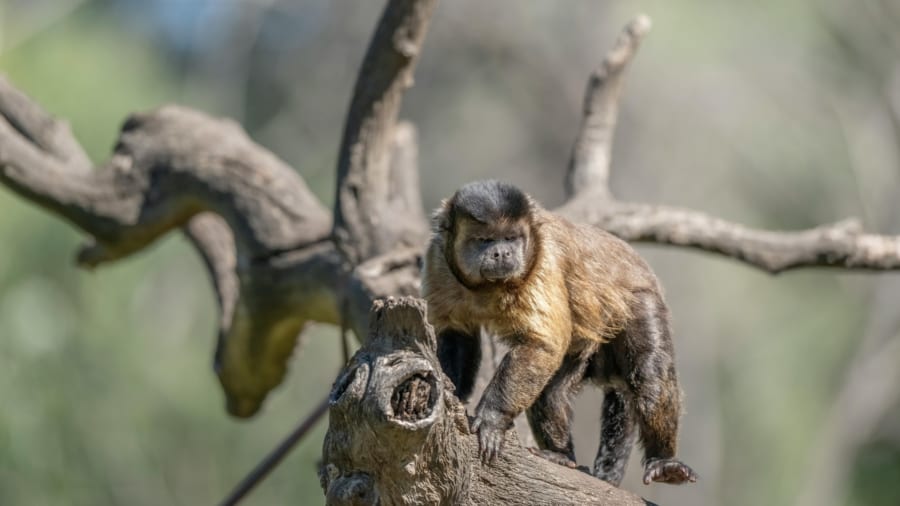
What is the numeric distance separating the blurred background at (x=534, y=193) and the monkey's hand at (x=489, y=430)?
11805 millimetres

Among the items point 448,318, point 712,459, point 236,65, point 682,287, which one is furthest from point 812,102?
point 448,318

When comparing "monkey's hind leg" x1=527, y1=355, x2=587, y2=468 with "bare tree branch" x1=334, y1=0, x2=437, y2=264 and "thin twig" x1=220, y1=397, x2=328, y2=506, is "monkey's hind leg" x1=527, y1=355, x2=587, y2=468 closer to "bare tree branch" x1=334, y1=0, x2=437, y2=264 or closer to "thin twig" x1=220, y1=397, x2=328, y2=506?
"bare tree branch" x1=334, y1=0, x2=437, y2=264

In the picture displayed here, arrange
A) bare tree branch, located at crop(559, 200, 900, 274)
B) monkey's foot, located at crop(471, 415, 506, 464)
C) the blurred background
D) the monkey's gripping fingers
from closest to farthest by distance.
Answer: monkey's foot, located at crop(471, 415, 506, 464), the monkey's gripping fingers, bare tree branch, located at crop(559, 200, 900, 274), the blurred background

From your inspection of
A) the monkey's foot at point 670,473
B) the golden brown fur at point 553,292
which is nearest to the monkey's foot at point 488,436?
the golden brown fur at point 553,292

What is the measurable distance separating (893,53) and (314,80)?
9.11 metres

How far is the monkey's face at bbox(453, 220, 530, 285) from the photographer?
4.14 meters

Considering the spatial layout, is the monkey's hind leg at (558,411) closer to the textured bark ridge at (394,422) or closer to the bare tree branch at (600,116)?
the textured bark ridge at (394,422)

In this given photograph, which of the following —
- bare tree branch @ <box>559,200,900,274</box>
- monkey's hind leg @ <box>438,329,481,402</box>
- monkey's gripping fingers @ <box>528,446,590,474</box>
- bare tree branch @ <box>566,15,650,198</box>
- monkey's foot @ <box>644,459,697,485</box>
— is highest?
bare tree branch @ <box>566,15,650,198</box>

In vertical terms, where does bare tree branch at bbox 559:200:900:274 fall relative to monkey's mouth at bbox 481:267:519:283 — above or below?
above

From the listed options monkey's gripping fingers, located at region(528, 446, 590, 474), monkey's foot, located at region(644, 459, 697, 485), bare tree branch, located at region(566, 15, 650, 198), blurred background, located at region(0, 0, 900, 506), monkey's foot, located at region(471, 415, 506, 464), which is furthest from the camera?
blurred background, located at region(0, 0, 900, 506)

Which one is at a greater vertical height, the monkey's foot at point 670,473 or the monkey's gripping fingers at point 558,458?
the monkey's foot at point 670,473

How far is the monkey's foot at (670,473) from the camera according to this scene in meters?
4.26

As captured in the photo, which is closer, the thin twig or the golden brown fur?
the golden brown fur

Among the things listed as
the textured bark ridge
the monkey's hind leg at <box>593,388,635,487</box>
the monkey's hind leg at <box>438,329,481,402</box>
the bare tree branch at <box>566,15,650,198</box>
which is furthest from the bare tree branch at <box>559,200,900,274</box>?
the textured bark ridge
